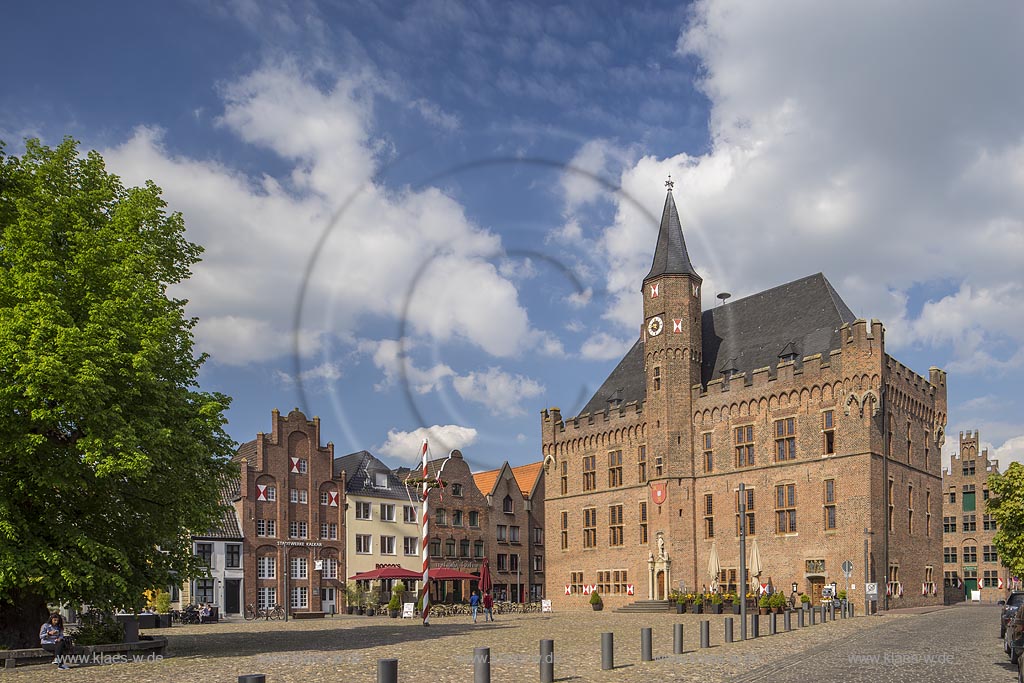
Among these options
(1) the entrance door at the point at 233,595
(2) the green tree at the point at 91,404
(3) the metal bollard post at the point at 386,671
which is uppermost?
(2) the green tree at the point at 91,404

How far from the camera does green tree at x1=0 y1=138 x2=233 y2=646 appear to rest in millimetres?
23141

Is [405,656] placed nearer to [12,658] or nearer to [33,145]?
[12,658]

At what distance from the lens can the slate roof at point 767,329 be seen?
5981cm

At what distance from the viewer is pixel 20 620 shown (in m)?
25.6

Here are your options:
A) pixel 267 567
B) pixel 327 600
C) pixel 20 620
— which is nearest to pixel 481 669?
pixel 20 620

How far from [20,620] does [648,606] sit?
42605mm

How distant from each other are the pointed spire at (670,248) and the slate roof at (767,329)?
4.93m

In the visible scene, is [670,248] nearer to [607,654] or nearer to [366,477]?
[366,477]

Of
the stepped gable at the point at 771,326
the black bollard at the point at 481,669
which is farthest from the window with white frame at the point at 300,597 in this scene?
the black bollard at the point at 481,669

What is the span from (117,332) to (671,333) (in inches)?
1776

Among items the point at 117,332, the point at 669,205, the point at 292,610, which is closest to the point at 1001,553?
the point at 117,332

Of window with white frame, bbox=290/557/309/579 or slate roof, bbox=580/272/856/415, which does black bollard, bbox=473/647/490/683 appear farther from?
window with white frame, bbox=290/557/309/579

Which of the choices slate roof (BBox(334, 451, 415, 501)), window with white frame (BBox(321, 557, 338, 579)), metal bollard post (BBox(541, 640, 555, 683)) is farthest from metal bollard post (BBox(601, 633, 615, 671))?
slate roof (BBox(334, 451, 415, 501))

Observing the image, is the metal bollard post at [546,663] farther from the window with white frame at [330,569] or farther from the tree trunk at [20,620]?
the window with white frame at [330,569]
